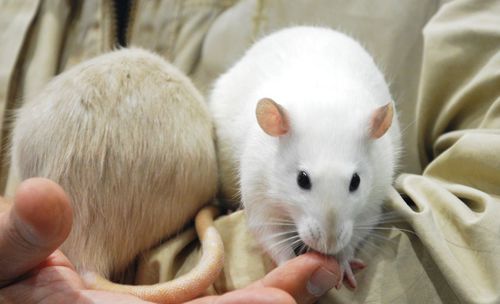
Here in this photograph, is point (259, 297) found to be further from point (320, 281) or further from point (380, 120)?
point (380, 120)

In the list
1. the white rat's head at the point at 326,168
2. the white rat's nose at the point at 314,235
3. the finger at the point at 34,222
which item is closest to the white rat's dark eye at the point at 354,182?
the white rat's head at the point at 326,168

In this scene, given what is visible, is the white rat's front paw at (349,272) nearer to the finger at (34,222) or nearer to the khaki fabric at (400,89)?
the khaki fabric at (400,89)

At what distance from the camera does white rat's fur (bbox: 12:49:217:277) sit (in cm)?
120

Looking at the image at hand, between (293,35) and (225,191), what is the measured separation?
1.59 ft

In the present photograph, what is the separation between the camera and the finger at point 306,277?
996 millimetres

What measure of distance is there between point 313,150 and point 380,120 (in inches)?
6.2

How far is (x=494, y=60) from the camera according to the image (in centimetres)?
138

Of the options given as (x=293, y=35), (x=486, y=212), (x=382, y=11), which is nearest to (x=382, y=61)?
(x=382, y=11)

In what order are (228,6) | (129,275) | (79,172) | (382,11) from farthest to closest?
(228,6) → (382,11) → (129,275) → (79,172)

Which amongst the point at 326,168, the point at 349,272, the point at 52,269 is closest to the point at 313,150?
the point at 326,168

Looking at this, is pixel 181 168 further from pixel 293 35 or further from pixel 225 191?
pixel 293 35

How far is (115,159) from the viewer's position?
122cm

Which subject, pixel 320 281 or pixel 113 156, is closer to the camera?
pixel 320 281

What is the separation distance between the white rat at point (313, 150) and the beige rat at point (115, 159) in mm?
147
